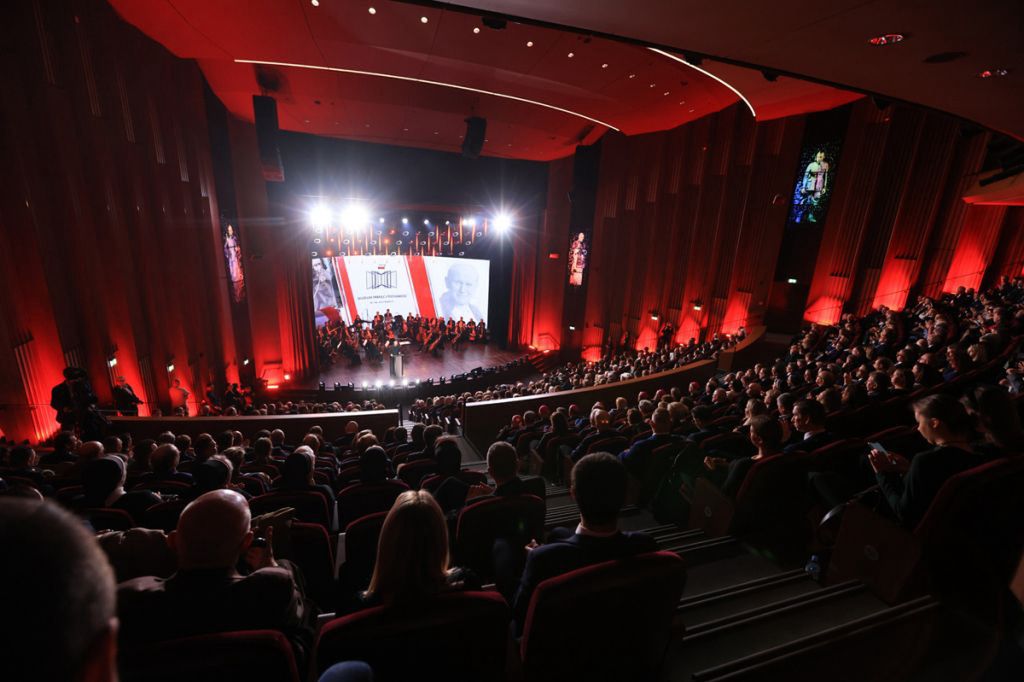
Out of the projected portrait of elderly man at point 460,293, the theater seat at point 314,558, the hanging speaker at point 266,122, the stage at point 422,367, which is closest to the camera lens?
the theater seat at point 314,558

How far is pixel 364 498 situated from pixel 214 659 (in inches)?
90.5

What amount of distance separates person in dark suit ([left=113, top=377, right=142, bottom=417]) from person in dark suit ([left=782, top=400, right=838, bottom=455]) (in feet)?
31.7

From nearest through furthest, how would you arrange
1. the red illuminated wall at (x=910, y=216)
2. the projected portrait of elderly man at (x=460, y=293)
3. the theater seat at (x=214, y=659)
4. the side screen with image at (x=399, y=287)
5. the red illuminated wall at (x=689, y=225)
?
the theater seat at (x=214, y=659), the red illuminated wall at (x=910, y=216), the red illuminated wall at (x=689, y=225), the side screen with image at (x=399, y=287), the projected portrait of elderly man at (x=460, y=293)

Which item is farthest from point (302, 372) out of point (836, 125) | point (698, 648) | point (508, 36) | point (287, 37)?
point (836, 125)

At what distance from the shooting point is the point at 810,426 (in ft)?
10.5

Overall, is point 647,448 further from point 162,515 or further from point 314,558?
point 162,515

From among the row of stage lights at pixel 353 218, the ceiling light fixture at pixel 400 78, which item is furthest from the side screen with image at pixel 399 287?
the ceiling light fixture at pixel 400 78

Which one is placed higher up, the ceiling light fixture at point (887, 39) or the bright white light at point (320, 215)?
the ceiling light fixture at point (887, 39)

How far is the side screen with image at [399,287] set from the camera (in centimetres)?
1973

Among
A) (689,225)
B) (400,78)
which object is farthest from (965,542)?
(689,225)

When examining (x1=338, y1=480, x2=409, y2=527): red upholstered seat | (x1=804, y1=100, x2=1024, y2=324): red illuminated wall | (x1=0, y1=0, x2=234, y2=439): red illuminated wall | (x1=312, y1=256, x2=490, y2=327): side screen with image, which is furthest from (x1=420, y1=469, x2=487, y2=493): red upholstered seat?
(x1=312, y1=256, x2=490, y2=327): side screen with image

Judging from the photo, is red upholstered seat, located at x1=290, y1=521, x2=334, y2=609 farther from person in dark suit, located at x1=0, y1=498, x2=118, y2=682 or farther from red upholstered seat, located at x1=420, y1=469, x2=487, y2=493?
person in dark suit, located at x1=0, y1=498, x2=118, y2=682

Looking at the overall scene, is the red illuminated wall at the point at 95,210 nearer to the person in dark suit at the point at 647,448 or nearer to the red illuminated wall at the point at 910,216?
the person in dark suit at the point at 647,448

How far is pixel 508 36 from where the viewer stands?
7.79 m
